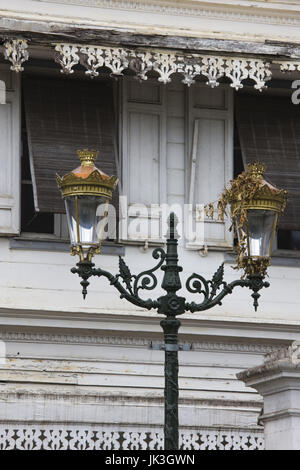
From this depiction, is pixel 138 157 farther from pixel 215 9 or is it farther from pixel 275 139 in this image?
pixel 215 9

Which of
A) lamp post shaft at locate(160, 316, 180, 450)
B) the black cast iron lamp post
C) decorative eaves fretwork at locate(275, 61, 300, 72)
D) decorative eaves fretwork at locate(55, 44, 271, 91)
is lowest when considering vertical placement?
lamp post shaft at locate(160, 316, 180, 450)

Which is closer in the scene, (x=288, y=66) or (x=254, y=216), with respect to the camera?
(x=254, y=216)

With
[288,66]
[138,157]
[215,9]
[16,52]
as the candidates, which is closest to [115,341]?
[138,157]

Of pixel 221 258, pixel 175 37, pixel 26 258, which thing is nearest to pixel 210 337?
pixel 221 258

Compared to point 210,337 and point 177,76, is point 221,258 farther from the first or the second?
point 177,76

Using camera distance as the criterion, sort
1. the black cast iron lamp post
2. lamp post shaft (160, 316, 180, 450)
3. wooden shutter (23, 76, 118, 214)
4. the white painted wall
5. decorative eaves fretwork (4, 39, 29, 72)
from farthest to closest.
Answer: the white painted wall
wooden shutter (23, 76, 118, 214)
decorative eaves fretwork (4, 39, 29, 72)
the black cast iron lamp post
lamp post shaft (160, 316, 180, 450)

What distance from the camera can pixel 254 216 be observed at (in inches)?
541

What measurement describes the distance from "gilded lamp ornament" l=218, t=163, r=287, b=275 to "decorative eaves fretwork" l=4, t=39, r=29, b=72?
475cm

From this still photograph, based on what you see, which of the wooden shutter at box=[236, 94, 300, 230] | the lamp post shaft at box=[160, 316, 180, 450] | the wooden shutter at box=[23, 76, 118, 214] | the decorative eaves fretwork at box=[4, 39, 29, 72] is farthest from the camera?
→ the wooden shutter at box=[236, 94, 300, 230]

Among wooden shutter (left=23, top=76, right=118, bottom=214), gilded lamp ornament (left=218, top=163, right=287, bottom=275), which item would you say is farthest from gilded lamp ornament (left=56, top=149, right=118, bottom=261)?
wooden shutter (left=23, top=76, right=118, bottom=214)

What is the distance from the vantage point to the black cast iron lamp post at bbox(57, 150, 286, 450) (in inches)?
516

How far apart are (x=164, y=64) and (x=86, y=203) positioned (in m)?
5.26

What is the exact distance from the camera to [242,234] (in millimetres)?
13773

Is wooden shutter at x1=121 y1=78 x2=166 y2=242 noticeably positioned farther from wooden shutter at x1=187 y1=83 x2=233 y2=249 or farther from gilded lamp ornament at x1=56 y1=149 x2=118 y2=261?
gilded lamp ornament at x1=56 y1=149 x2=118 y2=261
